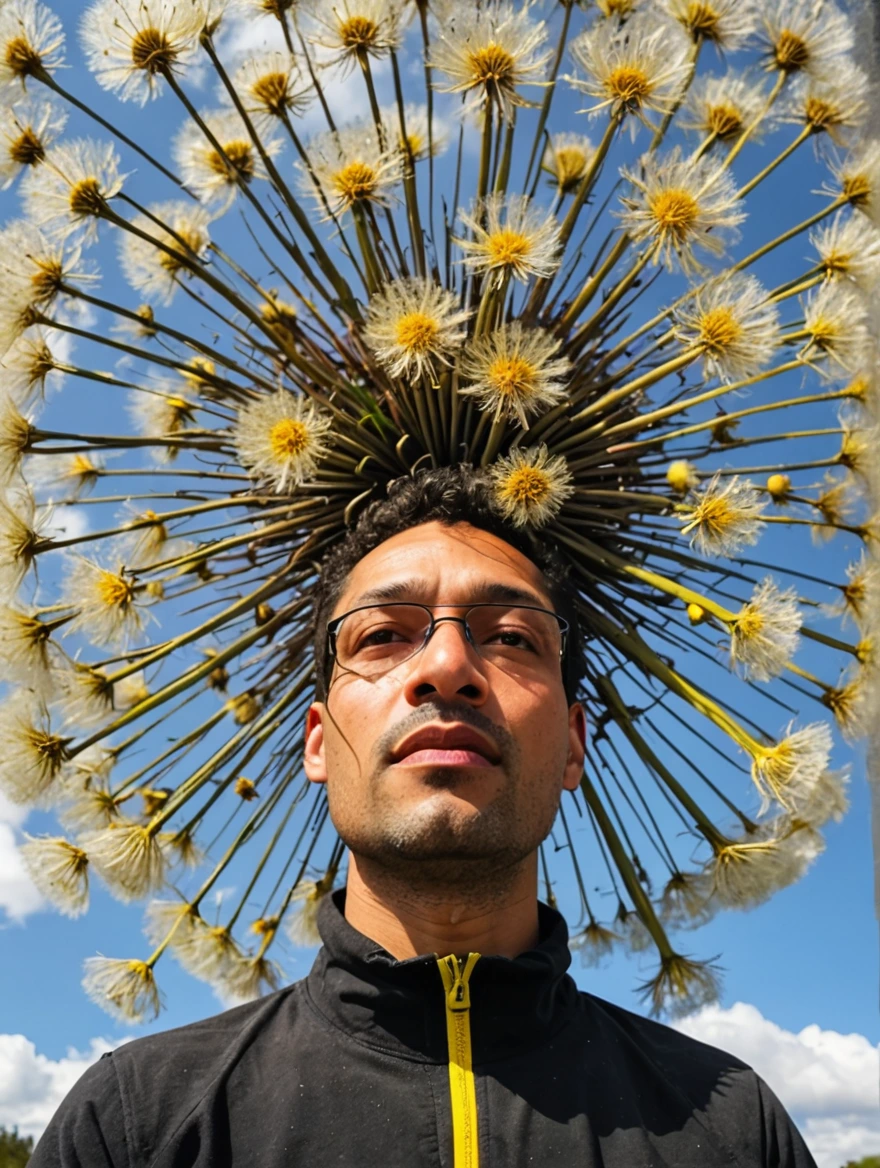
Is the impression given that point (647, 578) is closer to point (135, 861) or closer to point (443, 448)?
point (443, 448)

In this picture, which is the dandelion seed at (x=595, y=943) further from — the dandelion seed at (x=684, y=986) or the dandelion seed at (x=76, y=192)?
the dandelion seed at (x=76, y=192)

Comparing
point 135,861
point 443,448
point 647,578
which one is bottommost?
point 135,861

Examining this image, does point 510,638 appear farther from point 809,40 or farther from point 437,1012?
point 809,40

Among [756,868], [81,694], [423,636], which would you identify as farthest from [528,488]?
[81,694]

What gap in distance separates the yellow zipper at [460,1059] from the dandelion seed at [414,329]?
2.10 meters

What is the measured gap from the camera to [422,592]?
3.64 meters

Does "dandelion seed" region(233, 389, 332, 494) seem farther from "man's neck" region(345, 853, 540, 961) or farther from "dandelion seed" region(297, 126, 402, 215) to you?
"man's neck" region(345, 853, 540, 961)

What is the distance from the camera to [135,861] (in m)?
4.71

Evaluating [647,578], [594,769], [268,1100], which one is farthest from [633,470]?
[268,1100]

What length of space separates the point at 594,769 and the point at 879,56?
332 cm

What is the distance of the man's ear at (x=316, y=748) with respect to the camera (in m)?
3.89

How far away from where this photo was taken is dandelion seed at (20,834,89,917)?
4.83 meters

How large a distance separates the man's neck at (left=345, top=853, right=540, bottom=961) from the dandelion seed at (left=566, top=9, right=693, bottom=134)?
9.86 ft

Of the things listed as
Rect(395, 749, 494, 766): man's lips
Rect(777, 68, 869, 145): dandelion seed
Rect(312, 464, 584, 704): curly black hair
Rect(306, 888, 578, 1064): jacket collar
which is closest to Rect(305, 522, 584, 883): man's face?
Rect(395, 749, 494, 766): man's lips
